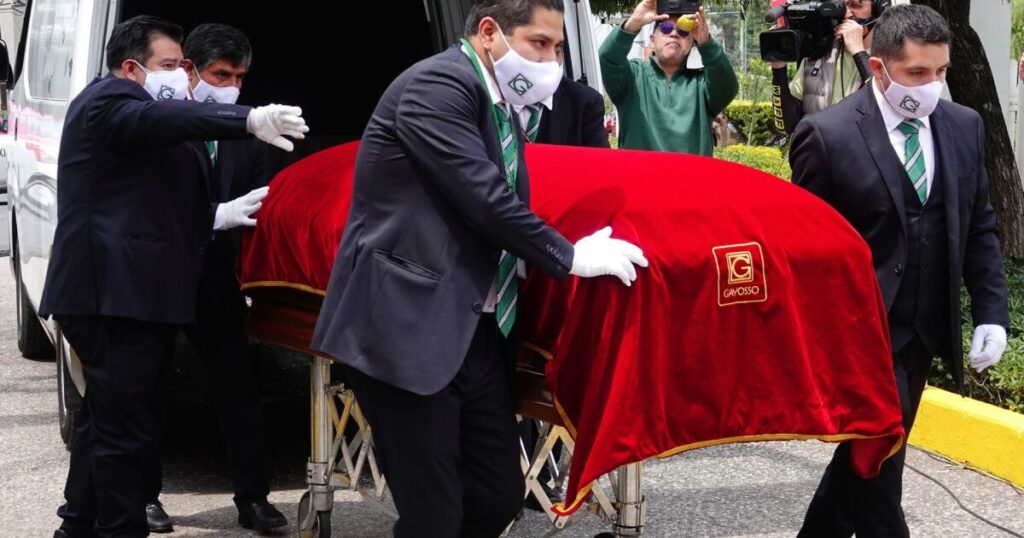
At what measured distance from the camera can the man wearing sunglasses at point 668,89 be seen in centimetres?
597

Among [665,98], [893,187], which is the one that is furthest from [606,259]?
[665,98]

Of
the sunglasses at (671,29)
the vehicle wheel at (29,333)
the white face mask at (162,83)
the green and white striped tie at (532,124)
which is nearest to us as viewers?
the green and white striped tie at (532,124)

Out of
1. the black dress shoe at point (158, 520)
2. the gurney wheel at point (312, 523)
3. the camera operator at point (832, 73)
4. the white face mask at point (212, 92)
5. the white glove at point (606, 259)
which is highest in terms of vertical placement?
the camera operator at point (832, 73)

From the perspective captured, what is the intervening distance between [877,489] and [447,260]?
55.2 inches

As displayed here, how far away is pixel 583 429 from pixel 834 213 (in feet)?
2.90

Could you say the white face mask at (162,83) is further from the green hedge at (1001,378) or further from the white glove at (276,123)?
the green hedge at (1001,378)

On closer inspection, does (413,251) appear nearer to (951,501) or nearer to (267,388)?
(951,501)

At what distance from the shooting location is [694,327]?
3.36 m

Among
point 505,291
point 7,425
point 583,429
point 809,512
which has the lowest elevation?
point 7,425

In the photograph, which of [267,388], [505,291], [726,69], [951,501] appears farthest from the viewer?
[267,388]

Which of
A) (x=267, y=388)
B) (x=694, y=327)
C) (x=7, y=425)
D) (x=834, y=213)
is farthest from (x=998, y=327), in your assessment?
(x=7, y=425)

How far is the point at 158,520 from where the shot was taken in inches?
197

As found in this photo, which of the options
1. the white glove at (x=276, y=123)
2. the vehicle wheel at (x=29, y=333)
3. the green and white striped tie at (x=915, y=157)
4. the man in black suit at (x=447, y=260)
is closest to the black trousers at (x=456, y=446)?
the man in black suit at (x=447, y=260)

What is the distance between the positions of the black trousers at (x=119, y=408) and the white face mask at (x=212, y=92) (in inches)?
35.1
